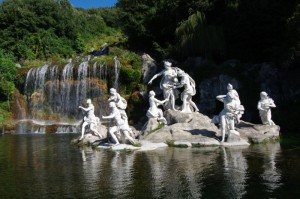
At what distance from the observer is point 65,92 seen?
131 feet

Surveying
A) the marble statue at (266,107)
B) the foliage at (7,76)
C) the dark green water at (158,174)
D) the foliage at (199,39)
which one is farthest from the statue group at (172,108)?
the foliage at (7,76)

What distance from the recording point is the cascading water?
39.4 meters

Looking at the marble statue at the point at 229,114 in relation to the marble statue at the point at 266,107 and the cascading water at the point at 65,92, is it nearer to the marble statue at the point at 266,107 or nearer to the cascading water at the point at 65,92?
the marble statue at the point at 266,107

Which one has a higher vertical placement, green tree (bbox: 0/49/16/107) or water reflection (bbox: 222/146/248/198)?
green tree (bbox: 0/49/16/107)

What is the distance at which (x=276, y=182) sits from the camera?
11.0 m

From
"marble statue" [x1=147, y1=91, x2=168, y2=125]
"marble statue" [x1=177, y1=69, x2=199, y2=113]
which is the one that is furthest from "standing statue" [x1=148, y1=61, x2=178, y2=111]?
"marble statue" [x1=147, y1=91, x2=168, y2=125]

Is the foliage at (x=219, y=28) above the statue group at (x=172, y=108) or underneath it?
above

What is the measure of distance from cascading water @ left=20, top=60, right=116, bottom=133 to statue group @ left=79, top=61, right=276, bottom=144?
Result: 14788 millimetres

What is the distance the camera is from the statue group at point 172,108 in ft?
64.5

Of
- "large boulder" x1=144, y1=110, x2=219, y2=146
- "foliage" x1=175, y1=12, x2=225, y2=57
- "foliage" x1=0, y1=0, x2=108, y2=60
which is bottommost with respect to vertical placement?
"large boulder" x1=144, y1=110, x2=219, y2=146

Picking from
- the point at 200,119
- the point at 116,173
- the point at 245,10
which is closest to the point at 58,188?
the point at 116,173

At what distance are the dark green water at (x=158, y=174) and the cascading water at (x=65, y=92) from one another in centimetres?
2067

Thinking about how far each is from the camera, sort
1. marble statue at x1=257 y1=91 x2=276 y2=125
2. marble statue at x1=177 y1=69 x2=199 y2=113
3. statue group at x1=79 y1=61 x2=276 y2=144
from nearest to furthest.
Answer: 1. statue group at x1=79 y1=61 x2=276 y2=144
2. marble statue at x1=257 y1=91 x2=276 y2=125
3. marble statue at x1=177 y1=69 x2=199 y2=113

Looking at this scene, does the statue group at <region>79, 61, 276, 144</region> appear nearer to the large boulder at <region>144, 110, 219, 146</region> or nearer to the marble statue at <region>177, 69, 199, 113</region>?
the marble statue at <region>177, 69, 199, 113</region>
